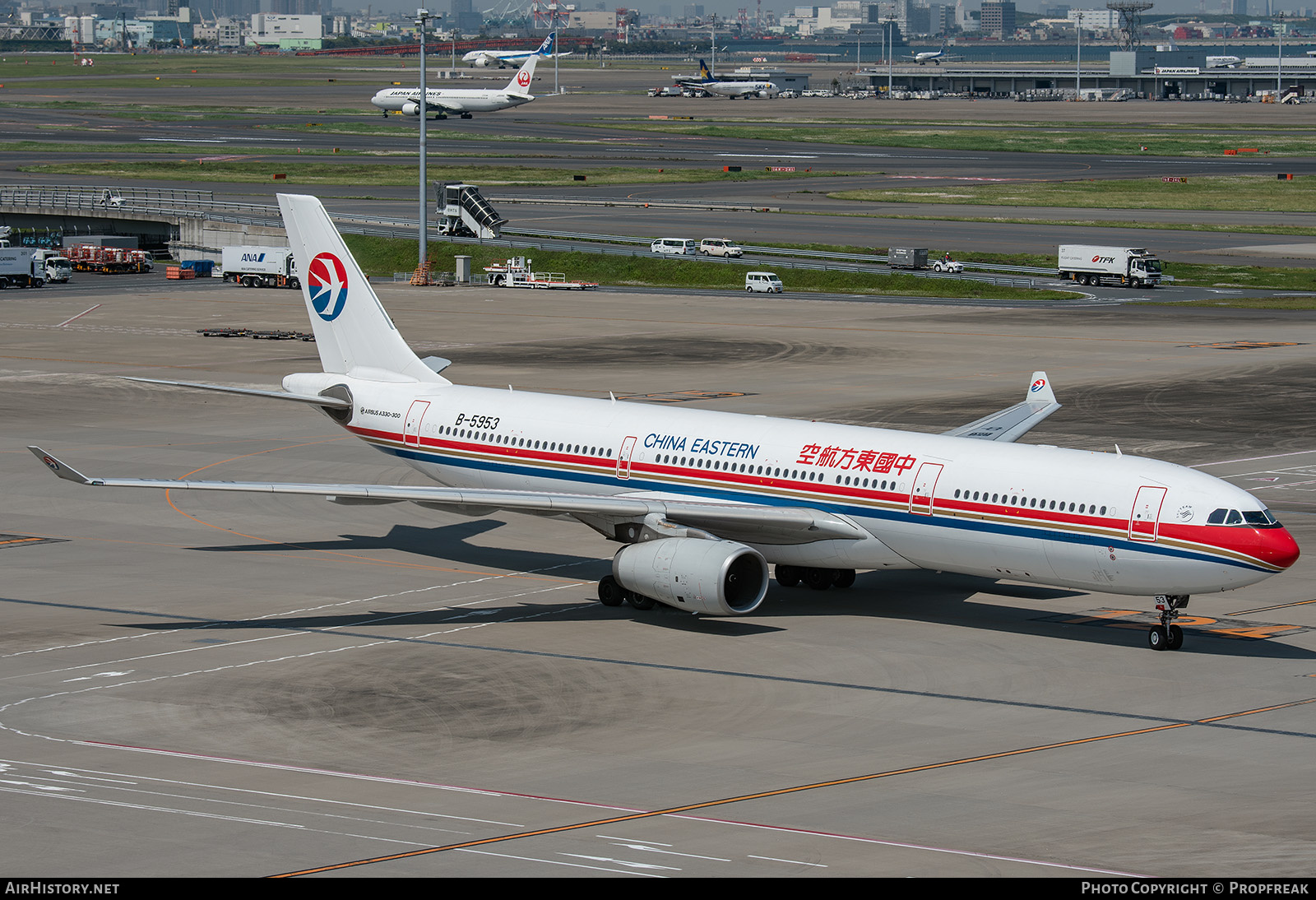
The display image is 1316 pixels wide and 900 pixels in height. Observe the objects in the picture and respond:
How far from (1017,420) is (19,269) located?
9988 centimetres

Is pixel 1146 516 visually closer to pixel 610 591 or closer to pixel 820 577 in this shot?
pixel 820 577

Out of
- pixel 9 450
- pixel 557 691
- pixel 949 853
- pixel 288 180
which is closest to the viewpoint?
pixel 949 853

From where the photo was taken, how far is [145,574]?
45625mm

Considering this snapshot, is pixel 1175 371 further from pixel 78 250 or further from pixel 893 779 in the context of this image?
pixel 78 250

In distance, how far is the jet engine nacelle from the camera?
38.6 meters

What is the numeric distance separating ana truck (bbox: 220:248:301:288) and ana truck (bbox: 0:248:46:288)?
14.0 metres

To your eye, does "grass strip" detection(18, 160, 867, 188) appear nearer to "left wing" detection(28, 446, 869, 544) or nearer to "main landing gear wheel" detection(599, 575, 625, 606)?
"left wing" detection(28, 446, 869, 544)

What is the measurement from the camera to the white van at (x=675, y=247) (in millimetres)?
135375

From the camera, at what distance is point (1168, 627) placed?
124 ft

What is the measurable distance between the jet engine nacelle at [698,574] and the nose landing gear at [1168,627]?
8873 millimetres

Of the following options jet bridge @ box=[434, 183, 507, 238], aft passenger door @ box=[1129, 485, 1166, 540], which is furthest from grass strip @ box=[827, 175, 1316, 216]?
aft passenger door @ box=[1129, 485, 1166, 540]

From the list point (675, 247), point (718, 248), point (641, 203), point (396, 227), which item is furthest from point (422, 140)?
point (641, 203)
